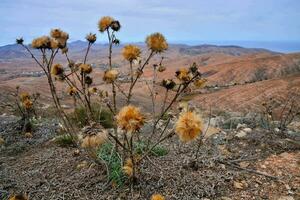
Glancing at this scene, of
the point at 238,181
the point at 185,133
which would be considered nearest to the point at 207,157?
the point at 238,181

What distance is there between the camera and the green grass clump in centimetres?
352

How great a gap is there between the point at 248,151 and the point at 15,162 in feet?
9.04

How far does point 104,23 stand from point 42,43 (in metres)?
0.57

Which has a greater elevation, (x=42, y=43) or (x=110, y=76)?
(x=42, y=43)

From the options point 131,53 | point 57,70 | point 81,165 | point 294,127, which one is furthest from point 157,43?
point 294,127

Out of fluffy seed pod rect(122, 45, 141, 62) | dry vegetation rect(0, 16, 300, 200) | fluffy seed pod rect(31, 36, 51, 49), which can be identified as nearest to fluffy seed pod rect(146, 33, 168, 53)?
dry vegetation rect(0, 16, 300, 200)

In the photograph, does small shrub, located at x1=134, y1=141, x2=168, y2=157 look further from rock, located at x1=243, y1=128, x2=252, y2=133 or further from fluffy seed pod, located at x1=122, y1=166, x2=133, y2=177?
rock, located at x1=243, y1=128, x2=252, y2=133

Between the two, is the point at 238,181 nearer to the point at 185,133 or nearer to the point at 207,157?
the point at 207,157

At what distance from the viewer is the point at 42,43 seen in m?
3.47

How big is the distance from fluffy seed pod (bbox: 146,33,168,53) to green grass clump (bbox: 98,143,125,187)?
3.47 feet

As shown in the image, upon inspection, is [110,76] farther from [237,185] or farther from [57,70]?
[237,185]

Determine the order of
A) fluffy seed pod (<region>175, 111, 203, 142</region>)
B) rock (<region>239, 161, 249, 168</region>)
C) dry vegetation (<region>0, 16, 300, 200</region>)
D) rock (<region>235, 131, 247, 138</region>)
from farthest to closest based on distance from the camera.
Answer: rock (<region>235, 131, 247, 138</region>) < rock (<region>239, 161, 249, 168</region>) < dry vegetation (<region>0, 16, 300, 200</region>) < fluffy seed pod (<region>175, 111, 203, 142</region>)

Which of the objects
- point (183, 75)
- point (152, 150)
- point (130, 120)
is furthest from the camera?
point (152, 150)

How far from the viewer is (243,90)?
70.6ft
